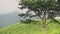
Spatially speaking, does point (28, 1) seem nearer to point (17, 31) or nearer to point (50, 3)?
point (50, 3)

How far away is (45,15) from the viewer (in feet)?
236

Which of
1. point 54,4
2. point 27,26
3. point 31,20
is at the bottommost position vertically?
point 27,26

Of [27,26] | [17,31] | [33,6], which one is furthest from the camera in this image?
[27,26]

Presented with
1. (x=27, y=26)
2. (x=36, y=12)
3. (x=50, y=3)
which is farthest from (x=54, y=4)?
(x=27, y=26)

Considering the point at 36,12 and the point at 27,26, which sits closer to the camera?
the point at 36,12

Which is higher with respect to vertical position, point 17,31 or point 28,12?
point 28,12

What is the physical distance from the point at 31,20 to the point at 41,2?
6694mm

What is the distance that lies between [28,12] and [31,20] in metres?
2.52

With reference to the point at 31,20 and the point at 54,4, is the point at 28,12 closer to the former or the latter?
the point at 31,20

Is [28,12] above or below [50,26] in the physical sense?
above

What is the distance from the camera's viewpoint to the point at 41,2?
68.3 m

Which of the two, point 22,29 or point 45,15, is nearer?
point 45,15

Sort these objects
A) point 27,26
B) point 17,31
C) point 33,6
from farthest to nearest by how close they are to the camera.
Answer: point 27,26 < point 17,31 < point 33,6

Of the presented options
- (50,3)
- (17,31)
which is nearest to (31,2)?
(50,3)
